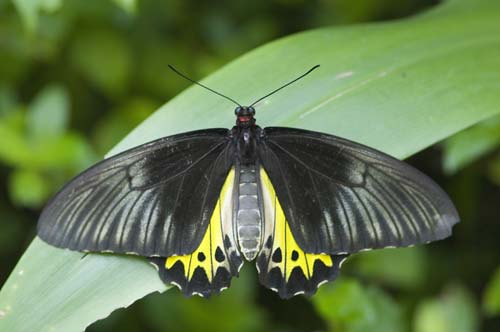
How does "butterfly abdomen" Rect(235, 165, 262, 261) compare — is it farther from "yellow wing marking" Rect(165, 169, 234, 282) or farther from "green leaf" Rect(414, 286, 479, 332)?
"green leaf" Rect(414, 286, 479, 332)

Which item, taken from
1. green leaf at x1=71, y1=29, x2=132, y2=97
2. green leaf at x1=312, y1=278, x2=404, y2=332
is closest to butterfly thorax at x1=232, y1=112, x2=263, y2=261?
green leaf at x1=312, y1=278, x2=404, y2=332

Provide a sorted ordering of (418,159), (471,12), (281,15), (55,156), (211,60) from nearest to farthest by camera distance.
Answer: (471,12) → (55,156) → (211,60) → (418,159) → (281,15)

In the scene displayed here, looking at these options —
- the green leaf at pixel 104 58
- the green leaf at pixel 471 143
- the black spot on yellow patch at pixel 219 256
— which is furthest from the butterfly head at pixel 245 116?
the green leaf at pixel 104 58

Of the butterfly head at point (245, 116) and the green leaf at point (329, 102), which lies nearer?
the green leaf at point (329, 102)

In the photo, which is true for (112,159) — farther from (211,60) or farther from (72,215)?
(211,60)

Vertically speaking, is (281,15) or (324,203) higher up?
(281,15)

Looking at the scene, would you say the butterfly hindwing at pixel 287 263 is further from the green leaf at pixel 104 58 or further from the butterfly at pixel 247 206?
the green leaf at pixel 104 58

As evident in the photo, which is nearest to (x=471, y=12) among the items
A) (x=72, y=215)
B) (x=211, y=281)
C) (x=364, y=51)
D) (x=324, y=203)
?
(x=364, y=51)
